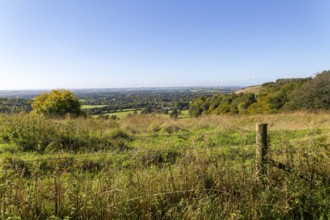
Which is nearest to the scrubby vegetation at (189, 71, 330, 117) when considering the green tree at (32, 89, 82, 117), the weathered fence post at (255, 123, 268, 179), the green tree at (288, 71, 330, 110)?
the green tree at (288, 71, 330, 110)

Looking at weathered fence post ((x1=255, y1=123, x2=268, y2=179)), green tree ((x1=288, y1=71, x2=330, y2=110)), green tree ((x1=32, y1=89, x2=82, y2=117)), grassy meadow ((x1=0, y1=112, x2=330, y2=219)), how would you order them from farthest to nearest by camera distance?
green tree ((x1=288, y1=71, x2=330, y2=110)) → green tree ((x1=32, y1=89, x2=82, y2=117)) → weathered fence post ((x1=255, y1=123, x2=268, y2=179)) → grassy meadow ((x1=0, y1=112, x2=330, y2=219))

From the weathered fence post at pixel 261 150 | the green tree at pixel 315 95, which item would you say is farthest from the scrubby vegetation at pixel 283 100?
the weathered fence post at pixel 261 150

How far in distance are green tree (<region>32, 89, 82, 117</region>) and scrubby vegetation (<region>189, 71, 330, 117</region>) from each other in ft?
66.6

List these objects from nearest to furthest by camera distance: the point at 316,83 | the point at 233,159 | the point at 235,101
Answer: the point at 233,159, the point at 316,83, the point at 235,101

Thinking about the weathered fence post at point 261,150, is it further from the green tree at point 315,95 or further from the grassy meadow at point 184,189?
the green tree at point 315,95

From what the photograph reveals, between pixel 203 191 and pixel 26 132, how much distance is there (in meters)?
7.37

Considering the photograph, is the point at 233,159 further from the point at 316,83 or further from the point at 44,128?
the point at 316,83

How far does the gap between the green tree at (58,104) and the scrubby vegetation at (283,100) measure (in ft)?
66.6

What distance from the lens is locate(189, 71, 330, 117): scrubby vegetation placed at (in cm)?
3023

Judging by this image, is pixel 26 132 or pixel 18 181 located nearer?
pixel 18 181

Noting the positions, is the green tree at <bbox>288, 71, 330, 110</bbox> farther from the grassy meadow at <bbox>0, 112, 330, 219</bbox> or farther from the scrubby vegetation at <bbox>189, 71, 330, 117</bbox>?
the grassy meadow at <bbox>0, 112, 330, 219</bbox>

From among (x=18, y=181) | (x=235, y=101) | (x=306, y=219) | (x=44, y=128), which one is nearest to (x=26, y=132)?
(x=44, y=128)

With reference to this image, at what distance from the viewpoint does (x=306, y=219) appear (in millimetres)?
4340

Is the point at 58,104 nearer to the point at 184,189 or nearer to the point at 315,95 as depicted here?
the point at 184,189
